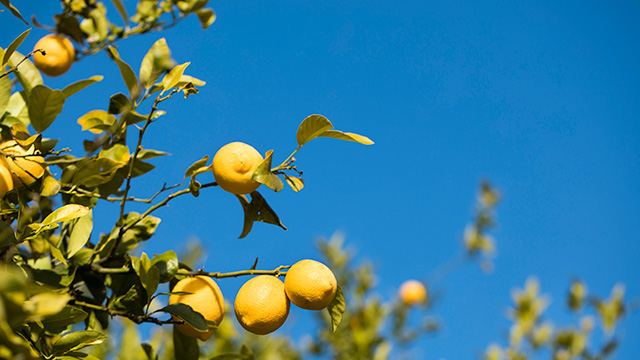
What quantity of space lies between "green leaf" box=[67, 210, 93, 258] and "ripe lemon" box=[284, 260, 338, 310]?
0.41 m

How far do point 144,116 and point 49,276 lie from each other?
0.35 metres

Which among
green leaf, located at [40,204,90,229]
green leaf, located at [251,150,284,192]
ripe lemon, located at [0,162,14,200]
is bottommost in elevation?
ripe lemon, located at [0,162,14,200]

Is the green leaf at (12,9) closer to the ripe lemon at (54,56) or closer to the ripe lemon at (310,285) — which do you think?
the ripe lemon at (54,56)

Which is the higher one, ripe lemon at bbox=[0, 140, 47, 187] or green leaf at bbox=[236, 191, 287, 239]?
green leaf at bbox=[236, 191, 287, 239]

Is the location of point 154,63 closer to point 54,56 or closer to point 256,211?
point 256,211

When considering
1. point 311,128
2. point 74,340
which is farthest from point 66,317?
point 311,128

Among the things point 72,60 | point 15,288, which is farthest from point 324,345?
point 15,288

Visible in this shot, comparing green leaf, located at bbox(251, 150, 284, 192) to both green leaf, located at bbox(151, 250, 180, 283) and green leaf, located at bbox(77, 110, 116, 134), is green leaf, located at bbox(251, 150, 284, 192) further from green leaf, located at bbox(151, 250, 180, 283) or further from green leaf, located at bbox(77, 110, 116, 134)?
green leaf, located at bbox(77, 110, 116, 134)

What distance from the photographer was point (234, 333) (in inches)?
123

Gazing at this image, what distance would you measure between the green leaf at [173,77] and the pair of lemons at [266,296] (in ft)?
1.18

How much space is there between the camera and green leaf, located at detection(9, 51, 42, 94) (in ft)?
3.51

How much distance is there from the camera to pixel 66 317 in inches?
30.2

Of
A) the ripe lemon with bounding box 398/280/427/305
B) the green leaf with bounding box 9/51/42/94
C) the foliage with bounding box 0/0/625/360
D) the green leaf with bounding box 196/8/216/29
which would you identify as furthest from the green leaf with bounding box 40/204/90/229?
the ripe lemon with bounding box 398/280/427/305

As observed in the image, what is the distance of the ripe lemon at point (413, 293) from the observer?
410 centimetres
